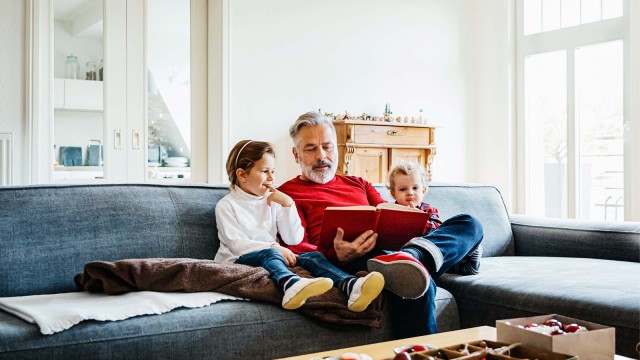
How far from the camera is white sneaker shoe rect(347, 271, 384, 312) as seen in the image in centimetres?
185

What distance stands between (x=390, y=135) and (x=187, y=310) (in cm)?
357

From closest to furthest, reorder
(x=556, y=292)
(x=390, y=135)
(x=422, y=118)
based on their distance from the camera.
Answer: (x=556, y=292) < (x=390, y=135) < (x=422, y=118)

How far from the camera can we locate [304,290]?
1.82 metres

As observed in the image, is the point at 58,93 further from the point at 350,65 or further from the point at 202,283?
the point at 202,283

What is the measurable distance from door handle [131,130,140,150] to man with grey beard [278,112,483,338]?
7.05 feet

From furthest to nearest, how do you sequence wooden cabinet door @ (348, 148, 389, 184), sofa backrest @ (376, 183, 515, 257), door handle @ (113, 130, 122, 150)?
1. wooden cabinet door @ (348, 148, 389, 184)
2. door handle @ (113, 130, 122, 150)
3. sofa backrest @ (376, 183, 515, 257)

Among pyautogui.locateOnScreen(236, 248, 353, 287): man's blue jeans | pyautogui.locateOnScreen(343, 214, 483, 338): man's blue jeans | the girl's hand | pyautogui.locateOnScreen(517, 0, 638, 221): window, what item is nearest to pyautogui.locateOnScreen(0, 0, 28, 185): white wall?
the girl's hand

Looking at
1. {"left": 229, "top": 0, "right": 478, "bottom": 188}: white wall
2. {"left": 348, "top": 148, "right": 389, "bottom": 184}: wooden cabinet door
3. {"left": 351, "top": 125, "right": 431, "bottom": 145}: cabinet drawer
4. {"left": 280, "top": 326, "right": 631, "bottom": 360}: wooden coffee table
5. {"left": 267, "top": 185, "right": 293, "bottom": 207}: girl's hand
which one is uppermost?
{"left": 229, "top": 0, "right": 478, "bottom": 188}: white wall

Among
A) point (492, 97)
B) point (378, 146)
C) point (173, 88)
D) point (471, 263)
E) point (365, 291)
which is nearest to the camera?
point (365, 291)

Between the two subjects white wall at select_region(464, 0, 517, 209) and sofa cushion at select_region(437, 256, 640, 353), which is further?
white wall at select_region(464, 0, 517, 209)

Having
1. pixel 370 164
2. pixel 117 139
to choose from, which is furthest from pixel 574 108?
pixel 117 139

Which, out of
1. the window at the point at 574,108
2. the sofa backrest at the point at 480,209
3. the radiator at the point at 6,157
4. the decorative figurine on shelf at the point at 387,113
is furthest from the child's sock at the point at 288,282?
the window at the point at 574,108

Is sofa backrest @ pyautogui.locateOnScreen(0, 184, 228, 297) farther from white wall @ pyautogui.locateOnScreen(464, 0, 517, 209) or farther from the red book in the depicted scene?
white wall @ pyautogui.locateOnScreen(464, 0, 517, 209)

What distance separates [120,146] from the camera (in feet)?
14.7
